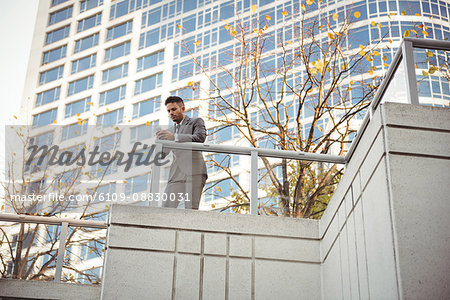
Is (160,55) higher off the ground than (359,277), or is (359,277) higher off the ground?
(160,55)

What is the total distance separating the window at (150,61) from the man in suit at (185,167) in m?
53.0

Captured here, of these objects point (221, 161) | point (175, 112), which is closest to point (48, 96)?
point (221, 161)

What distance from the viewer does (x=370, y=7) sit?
3725 cm

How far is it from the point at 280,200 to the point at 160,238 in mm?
1542

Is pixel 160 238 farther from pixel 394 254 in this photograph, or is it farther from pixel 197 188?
pixel 394 254

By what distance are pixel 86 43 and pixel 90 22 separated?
2533 mm

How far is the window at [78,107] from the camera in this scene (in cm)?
6034

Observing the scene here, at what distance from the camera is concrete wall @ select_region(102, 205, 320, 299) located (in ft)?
21.7

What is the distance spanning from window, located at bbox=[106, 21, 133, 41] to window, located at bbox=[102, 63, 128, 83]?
12.6ft

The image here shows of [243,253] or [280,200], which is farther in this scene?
[280,200]

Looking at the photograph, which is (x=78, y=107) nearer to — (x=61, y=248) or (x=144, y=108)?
(x=144, y=108)

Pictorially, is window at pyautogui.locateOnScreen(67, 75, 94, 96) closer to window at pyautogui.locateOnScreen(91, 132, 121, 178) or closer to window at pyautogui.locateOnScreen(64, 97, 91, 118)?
window at pyautogui.locateOnScreen(64, 97, 91, 118)

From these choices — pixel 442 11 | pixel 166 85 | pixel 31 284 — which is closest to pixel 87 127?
pixel 166 85

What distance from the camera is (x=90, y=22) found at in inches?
2574
